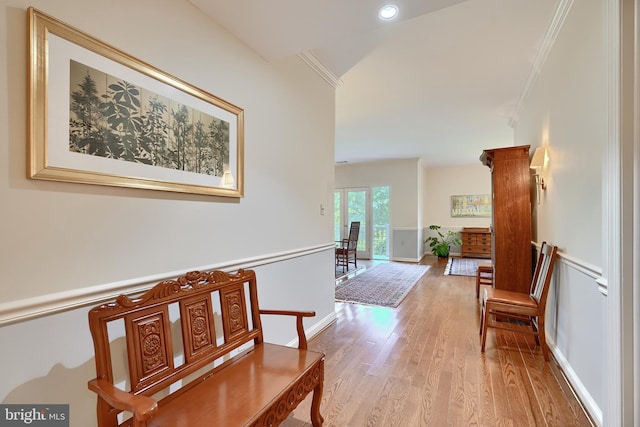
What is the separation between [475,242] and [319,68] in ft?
23.4

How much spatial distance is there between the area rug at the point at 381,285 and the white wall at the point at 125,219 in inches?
72.1

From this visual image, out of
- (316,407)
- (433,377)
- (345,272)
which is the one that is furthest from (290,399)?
(345,272)

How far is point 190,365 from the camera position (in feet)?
4.47

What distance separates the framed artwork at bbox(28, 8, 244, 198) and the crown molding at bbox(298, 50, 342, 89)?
4.13 ft

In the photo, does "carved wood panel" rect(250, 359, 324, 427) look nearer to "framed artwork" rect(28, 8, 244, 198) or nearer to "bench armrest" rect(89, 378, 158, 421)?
"bench armrest" rect(89, 378, 158, 421)

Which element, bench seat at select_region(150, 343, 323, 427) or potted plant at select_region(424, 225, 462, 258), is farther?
potted plant at select_region(424, 225, 462, 258)

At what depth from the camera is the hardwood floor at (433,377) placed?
5.56 ft

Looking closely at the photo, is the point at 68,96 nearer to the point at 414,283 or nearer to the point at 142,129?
the point at 142,129

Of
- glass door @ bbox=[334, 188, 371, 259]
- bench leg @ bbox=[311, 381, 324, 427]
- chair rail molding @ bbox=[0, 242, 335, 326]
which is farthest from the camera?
glass door @ bbox=[334, 188, 371, 259]

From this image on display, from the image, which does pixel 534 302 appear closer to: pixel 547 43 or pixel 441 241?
pixel 547 43

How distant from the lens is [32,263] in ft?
3.40

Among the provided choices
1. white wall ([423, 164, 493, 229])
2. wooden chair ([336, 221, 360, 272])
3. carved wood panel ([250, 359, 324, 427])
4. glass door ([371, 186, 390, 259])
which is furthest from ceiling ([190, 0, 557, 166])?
white wall ([423, 164, 493, 229])

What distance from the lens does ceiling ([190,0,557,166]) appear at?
5.69 ft

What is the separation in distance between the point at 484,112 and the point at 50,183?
507cm
